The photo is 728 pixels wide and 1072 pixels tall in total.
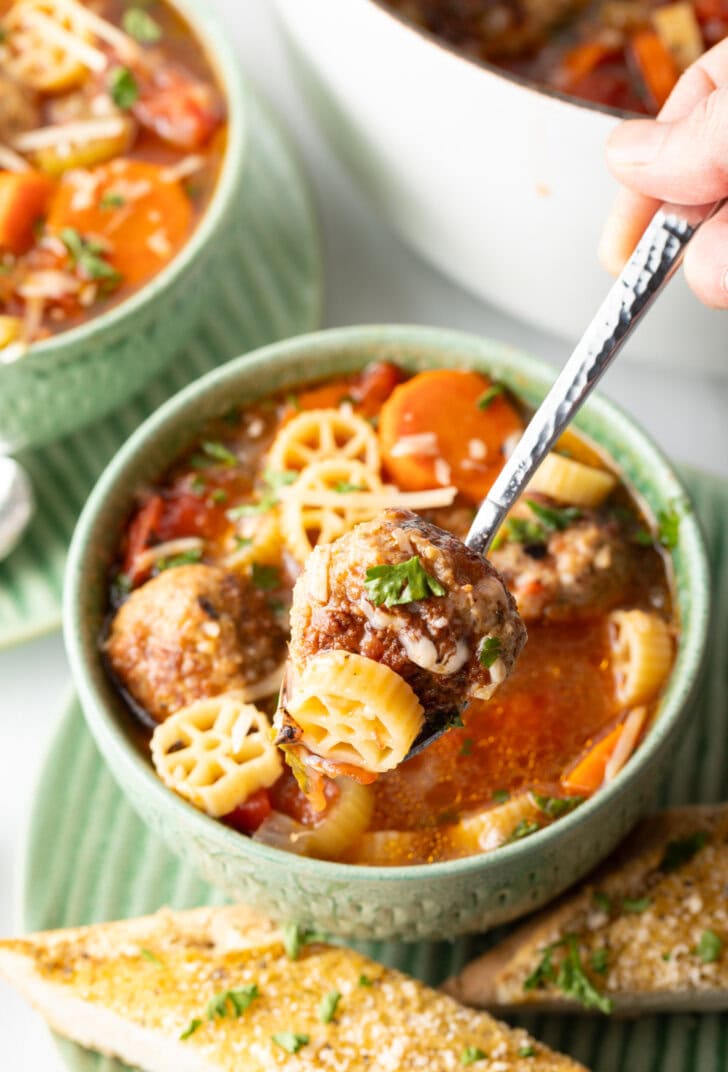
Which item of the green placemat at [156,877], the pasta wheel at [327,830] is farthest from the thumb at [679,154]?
the pasta wheel at [327,830]

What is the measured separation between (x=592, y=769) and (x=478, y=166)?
1.46m

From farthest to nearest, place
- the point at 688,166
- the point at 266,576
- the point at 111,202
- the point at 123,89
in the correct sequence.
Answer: the point at 123,89 → the point at 111,202 → the point at 266,576 → the point at 688,166

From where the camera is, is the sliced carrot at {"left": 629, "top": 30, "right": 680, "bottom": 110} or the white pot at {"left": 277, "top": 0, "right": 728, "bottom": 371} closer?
the white pot at {"left": 277, "top": 0, "right": 728, "bottom": 371}

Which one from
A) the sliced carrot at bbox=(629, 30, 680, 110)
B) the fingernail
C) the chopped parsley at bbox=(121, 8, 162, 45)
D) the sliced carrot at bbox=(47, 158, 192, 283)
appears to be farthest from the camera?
the chopped parsley at bbox=(121, 8, 162, 45)

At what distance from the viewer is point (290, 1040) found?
2875 mm

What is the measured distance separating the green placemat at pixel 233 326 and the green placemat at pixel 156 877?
20.3 inches

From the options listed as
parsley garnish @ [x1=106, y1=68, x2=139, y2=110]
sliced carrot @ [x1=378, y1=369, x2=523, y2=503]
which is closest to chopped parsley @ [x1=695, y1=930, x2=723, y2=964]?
sliced carrot @ [x1=378, y1=369, x2=523, y2=503]

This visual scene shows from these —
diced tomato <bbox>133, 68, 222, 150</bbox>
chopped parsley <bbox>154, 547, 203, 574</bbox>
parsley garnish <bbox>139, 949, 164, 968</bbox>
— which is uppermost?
diced tomato <bbox>133, 68, 222, 150</bbox>

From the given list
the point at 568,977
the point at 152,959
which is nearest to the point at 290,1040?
the point at 152,959

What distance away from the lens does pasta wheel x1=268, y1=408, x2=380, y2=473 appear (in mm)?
3227

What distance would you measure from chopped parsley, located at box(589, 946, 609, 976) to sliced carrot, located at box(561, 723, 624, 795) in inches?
14.9

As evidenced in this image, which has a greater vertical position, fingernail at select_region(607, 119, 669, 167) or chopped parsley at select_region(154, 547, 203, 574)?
fingernail at select_region(607, 119, 669, 167)

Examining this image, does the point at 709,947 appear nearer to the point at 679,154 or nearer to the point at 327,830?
the point at 327,830

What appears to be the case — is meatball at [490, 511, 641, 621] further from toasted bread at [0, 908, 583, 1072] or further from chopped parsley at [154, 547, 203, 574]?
toasted bread at [0, 908, 583, 1072]
